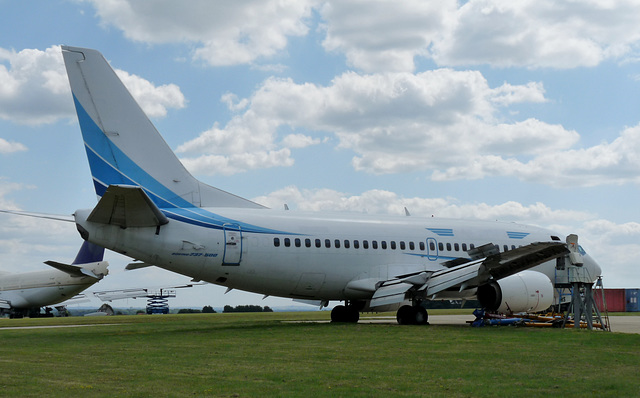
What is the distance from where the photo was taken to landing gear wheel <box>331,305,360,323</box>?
26.3 metres

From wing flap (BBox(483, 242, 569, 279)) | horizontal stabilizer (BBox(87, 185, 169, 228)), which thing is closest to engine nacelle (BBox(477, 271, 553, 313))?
wing flap (BBox(483, 242, 569, 279))

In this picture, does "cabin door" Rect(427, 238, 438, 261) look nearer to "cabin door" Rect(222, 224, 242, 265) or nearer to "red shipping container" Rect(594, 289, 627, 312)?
"cabin door" Rect(222, 224, 242, 265)

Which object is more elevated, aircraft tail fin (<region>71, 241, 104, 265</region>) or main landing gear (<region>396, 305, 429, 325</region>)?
aircraft tail fin (<region>71, 241, 104, 265</region>)

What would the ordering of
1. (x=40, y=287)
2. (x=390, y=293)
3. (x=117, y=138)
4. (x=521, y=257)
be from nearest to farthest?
1. (x=117, y=138)
2. (x=521, y=257)
3. (x=390, y=293)
4. (x=40, y=287)

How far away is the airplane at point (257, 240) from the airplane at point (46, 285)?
24531 millimetres

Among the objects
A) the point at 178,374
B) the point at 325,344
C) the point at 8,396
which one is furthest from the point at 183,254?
the point at 8,396

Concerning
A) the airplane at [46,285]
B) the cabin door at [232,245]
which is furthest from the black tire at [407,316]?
the airplane at [46,285]

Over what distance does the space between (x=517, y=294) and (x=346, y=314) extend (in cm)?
688

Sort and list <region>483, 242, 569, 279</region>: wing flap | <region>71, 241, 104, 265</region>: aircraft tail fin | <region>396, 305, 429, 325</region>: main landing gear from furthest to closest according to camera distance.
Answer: <region>71, 241, 104, 265</region>: aircraft tail fin < <region>396, 305, 429, 325</region>: main landing gear < <region>483, 242, 569, 279</region>: wing flap

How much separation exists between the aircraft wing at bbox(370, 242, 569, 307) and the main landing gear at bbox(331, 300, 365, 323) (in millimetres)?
2930

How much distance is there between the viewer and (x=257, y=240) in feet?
70.4

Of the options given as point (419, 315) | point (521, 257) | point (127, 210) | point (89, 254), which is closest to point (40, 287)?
point (89, 254)

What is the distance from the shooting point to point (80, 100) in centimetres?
1983

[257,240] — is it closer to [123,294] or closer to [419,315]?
[419,315]
